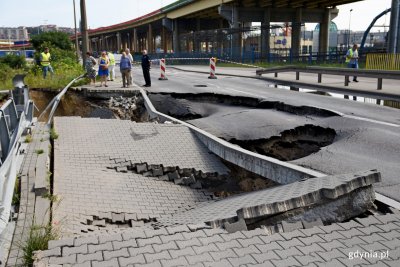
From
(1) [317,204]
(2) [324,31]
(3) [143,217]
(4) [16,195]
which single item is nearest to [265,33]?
(2) [324,31]

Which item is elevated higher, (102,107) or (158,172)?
(102,107)

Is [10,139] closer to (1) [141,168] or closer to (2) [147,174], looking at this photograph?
(1) [141,168]

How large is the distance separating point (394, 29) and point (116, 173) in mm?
24462

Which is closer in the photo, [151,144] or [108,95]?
[151,144]

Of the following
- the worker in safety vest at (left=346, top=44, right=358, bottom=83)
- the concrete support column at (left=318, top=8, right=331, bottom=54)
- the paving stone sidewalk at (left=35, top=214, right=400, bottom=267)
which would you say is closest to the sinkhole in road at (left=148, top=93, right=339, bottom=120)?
the paving stone sidewalk at (left=35, top=214, right=400, bottom=267)

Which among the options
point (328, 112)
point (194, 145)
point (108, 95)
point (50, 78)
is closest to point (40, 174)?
point (194, 145)

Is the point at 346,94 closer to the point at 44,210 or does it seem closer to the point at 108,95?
the point at 108,95

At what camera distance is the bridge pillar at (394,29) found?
25.8 metres

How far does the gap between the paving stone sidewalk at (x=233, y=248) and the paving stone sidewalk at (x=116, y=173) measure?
1.28 meters

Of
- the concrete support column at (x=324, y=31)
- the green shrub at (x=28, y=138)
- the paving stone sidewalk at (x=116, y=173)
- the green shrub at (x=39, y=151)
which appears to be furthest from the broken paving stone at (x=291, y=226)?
the concrete support column at (x=324, y=31)

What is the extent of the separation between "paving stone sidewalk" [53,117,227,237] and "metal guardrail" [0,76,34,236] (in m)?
0.70

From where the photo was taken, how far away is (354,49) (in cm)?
2044

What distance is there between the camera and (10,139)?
20.9 feet

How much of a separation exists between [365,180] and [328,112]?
20.4 ft
